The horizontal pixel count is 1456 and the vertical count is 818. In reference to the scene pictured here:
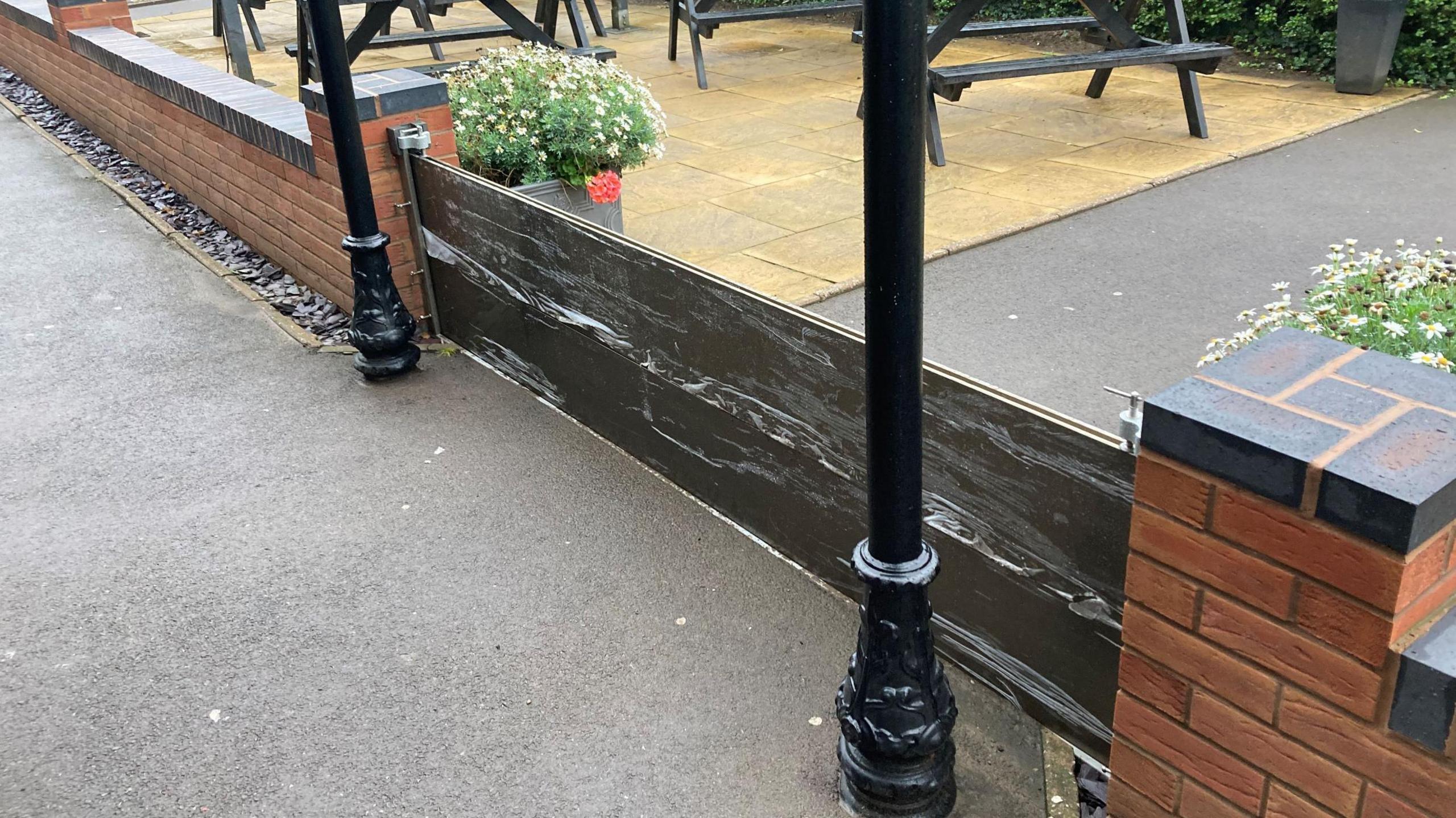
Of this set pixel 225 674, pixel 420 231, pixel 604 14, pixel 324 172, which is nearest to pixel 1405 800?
pixel 225 674

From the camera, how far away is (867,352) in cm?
212

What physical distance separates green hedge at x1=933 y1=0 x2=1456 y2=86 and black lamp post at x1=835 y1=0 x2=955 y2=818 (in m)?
7.46

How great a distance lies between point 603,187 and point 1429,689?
4.09 m

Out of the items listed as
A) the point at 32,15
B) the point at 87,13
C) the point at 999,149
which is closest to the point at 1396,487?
the point at 999,149

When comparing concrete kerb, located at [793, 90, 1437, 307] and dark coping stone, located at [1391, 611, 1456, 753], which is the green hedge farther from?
dark coping stone, located at [1391, 611, 1456, 753]

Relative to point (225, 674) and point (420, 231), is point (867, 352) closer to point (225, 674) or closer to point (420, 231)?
point (225, 674)

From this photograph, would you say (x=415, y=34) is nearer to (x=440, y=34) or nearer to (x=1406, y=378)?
(x=440, y=34)

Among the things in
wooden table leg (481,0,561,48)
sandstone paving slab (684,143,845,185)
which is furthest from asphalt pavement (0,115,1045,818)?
wooden table leg (481,0,561,48)

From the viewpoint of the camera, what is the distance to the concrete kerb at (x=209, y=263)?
5.21 m

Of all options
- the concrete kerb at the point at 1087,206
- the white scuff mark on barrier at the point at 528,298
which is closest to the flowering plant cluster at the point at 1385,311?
the white scuff mark on barrier at the point at 528,298

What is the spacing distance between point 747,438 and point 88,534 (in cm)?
218

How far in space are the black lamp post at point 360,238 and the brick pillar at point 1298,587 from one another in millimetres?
3390

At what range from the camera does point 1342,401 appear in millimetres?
1824

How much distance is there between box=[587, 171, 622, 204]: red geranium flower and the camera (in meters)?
5.16
